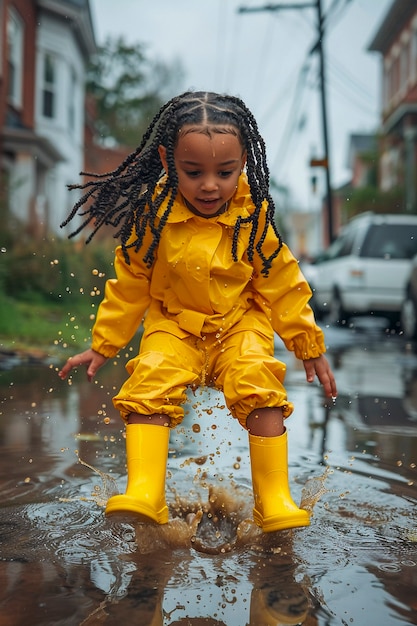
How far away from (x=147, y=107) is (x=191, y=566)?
37617 millimetres

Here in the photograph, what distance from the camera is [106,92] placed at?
37062 mm

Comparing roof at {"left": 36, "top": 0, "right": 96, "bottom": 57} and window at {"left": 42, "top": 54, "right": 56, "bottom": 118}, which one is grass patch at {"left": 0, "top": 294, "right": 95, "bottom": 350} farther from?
roof at {"left": 36, "top": 0, "right": 96, "bottom": 57}

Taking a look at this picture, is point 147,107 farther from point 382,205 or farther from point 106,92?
point 382,205

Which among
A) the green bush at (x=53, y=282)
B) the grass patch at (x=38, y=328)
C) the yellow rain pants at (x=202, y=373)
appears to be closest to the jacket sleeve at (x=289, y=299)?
the yellow rain pants at (x=202, y=373)

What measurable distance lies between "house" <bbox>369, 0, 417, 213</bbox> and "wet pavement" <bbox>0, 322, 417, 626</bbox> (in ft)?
64.2

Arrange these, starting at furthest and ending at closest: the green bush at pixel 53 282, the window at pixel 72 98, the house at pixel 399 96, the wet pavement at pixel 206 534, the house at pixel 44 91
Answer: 1. the house at pixel 399 96
2. the window at pixel 72 98
3. the house at pixel 44 91
4. the green bush at pixel 53 282
5. the wet pavement at pixel 206 534

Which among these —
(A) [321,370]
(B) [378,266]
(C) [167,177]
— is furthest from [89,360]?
(B) [378,266]

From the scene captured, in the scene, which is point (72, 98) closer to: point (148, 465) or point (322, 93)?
point (322, 93)

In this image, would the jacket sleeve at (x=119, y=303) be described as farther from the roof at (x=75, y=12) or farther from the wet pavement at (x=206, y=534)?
the roof at (x=75, y=12)

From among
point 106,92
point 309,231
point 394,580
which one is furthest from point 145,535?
point 309,231

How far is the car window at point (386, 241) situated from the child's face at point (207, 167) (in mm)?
10176

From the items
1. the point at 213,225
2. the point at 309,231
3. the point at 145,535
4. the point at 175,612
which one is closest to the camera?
the point at 175,612

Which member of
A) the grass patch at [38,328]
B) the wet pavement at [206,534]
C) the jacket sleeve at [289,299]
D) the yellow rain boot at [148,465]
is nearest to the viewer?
the wet pavement at [206,534]

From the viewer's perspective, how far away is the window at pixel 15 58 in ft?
64.1
